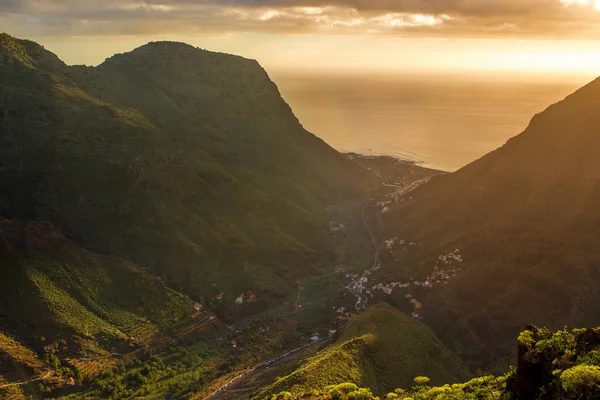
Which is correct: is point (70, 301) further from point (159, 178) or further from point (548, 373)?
point (548, 373)

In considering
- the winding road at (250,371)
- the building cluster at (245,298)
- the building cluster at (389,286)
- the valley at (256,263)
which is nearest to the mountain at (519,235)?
the valley at (256,263)

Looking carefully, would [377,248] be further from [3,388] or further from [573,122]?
[3,388]

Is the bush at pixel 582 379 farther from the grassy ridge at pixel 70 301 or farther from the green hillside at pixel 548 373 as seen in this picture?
the grassy ridge at pixel 70 301

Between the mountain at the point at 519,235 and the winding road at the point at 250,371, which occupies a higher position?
the mountain at the point at 519,235

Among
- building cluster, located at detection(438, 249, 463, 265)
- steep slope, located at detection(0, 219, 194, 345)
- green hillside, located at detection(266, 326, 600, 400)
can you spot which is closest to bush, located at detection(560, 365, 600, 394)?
green hillside, located at detection(266, 326, 600, 400)

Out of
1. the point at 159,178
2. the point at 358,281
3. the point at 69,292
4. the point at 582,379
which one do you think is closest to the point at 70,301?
the point at 69,292

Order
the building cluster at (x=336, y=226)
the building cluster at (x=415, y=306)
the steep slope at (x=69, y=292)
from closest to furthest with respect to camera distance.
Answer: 1. the steep slope at (x=69, y=292)
2. the building cluster at (x=415, y=306)
3. the building cluster at (x=336, y=226)
